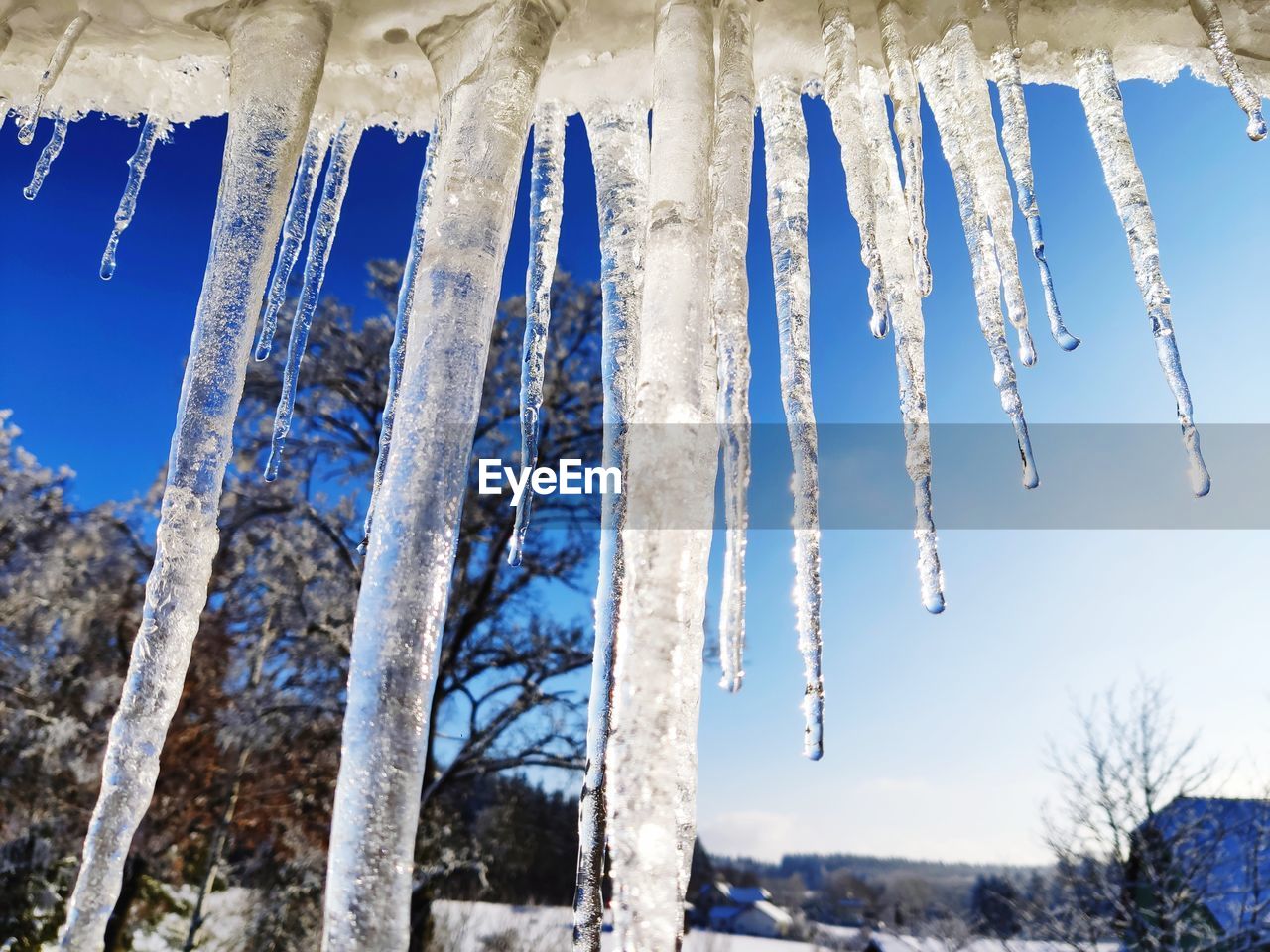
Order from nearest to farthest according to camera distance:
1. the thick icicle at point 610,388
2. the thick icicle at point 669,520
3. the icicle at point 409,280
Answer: the thick icicle at point 669,520 → the thick icicle at point 610,388 → the icicle at point 409,280

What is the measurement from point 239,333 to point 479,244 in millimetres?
573

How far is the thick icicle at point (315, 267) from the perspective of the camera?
2.33m

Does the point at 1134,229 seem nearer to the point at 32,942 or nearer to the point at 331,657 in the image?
the point at 331,657

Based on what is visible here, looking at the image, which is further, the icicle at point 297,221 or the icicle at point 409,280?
the icicle at point 297,221

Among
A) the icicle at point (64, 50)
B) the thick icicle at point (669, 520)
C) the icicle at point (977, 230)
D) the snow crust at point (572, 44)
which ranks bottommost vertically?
the thick icicle at point (669, 520)

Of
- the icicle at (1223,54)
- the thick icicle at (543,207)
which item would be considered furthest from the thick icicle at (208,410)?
the icicle at (1223,54)

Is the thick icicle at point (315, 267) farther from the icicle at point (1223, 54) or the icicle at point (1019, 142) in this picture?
the icicle at point (1223, 54)

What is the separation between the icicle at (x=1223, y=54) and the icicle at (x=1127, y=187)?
19 cm

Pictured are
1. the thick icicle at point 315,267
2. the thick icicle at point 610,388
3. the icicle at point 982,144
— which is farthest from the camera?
the thick icicle at point 315,267

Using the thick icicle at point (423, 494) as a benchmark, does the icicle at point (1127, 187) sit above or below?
above

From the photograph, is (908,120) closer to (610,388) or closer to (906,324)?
(906,324)

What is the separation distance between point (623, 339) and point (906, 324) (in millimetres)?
723

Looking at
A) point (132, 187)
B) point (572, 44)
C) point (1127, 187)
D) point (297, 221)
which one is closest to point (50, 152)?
point (132, 187)

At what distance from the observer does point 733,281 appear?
1.63 m
